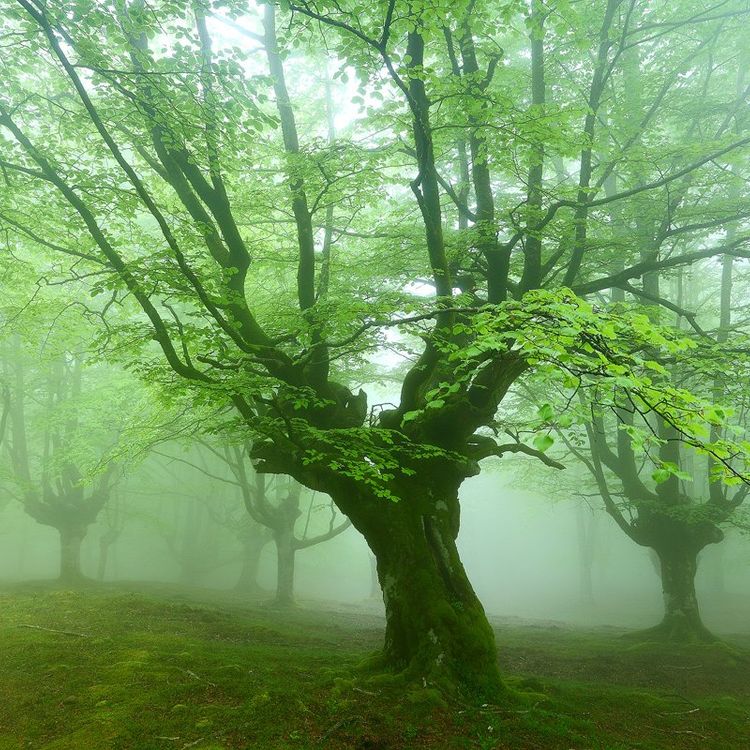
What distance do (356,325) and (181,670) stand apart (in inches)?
221

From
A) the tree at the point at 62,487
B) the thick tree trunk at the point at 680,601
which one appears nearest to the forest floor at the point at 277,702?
the thick tree trunk at the point at 680,601

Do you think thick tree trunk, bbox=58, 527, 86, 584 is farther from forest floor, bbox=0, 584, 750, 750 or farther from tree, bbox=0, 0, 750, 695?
tree, bbox=0, 0, 750, 695

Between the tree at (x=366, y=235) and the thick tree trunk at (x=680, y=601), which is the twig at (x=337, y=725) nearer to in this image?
the tree at (x=366, y=235)

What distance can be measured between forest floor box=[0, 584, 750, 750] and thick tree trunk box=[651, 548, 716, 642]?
9.99 ft

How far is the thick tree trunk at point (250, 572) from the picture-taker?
24.5 m

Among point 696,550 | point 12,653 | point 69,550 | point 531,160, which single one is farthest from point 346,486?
point 69,550

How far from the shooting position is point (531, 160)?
7.62 m

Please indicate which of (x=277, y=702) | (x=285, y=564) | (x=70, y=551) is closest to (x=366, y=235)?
(x=277, y=702)

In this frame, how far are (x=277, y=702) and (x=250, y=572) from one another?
2047cm

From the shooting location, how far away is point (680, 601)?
1412cm

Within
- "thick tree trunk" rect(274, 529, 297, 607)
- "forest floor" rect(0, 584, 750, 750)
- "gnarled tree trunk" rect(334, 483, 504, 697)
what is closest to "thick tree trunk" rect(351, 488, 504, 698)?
"gnarled tree trunk" rect(334, 483, 504, 697)

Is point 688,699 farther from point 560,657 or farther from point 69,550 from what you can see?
point 69,550

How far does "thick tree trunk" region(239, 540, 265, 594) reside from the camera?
2451cm

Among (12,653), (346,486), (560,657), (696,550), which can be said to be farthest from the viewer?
(696,550)
